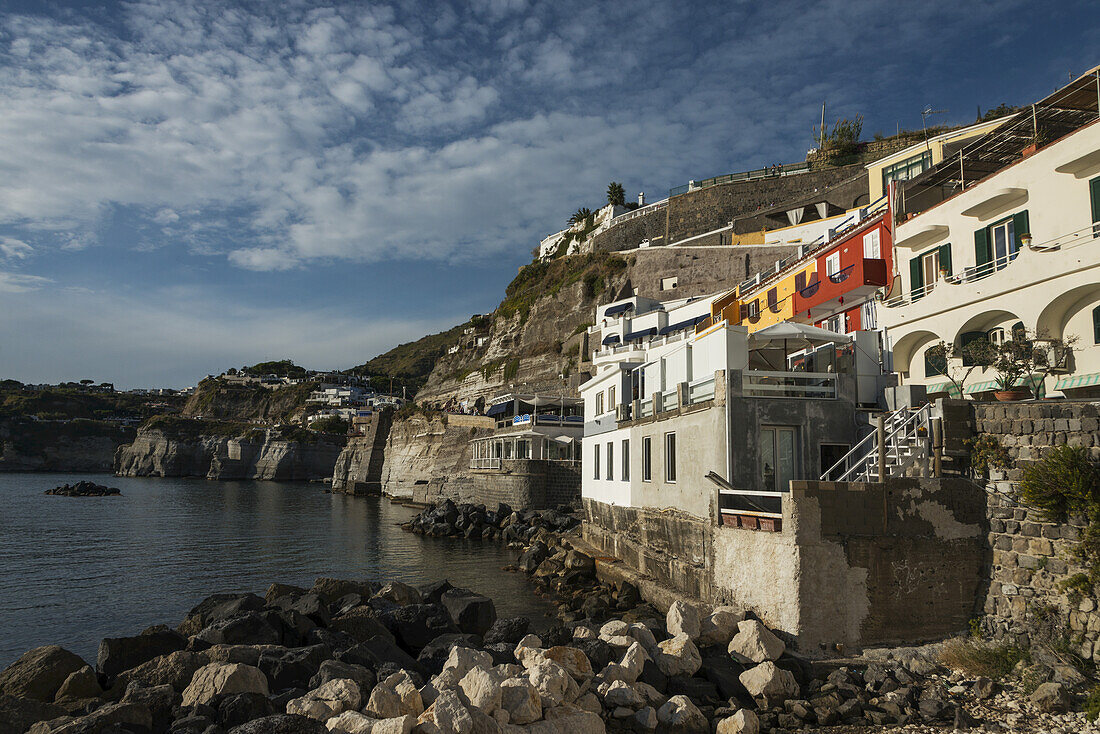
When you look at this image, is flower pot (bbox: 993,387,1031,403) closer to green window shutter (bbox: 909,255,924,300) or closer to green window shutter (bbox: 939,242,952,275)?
green window shutter (bbox: 939,242,952,275)

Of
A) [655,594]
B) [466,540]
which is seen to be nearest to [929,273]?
[655,594]

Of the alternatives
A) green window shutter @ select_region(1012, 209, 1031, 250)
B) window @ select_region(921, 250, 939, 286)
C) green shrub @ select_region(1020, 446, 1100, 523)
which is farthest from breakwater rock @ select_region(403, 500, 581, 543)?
green shrub @ select_region(1020, 446, 1100, 523)

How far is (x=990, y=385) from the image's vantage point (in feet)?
58.7

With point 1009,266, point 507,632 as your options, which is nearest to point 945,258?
point 1009,266

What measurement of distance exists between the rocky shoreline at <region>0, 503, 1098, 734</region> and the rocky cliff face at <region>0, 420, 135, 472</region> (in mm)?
149711

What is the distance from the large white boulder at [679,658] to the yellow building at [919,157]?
3385 cm

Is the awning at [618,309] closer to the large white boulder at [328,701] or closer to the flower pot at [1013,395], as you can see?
the flower pot at [1013,395]

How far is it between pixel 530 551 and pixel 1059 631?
65.1ft

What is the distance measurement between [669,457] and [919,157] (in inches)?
1227

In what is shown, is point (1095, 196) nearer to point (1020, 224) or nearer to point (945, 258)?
point (1020, 224)

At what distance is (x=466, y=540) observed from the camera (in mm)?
37969

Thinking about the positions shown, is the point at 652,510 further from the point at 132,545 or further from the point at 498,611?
the point at 132,545

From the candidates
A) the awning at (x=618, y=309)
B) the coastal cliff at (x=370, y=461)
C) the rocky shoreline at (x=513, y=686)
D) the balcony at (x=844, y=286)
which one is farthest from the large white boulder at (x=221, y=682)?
the coastal cliff at (x=370, y=461)

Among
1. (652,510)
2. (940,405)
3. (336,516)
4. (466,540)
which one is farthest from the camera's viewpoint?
(336,516)
